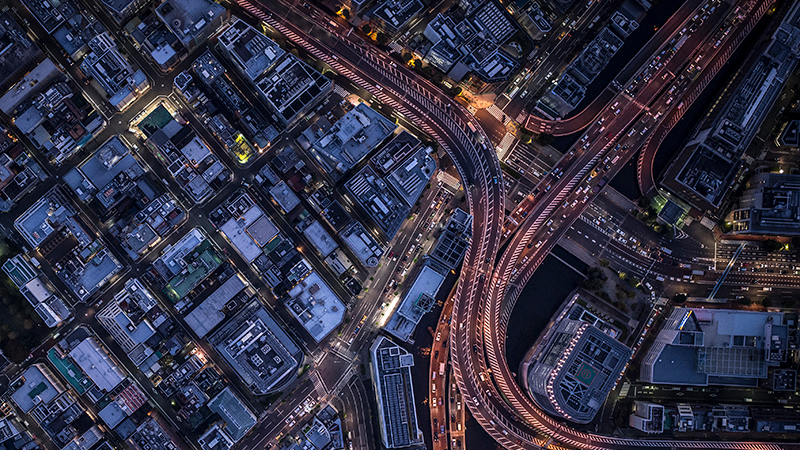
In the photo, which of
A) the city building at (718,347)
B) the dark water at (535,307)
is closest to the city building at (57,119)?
the dark water at (535,307)

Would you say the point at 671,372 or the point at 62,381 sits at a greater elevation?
the point at 62,381

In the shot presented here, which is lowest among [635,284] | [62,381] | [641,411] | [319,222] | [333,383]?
[641,411]

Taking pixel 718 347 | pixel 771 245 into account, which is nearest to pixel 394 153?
pixel 718 347

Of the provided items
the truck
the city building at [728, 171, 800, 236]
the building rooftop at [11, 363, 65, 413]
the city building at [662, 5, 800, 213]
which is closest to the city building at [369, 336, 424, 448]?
the truck

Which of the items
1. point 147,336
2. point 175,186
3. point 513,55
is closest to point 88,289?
point 147,336

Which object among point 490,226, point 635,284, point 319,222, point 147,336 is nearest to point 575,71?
point 490,226

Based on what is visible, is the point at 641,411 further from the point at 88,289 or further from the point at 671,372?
the point at 88,289

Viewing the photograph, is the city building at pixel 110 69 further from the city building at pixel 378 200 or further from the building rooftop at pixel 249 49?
the city building at pixel 378 200

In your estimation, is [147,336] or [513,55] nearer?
[147,336]
